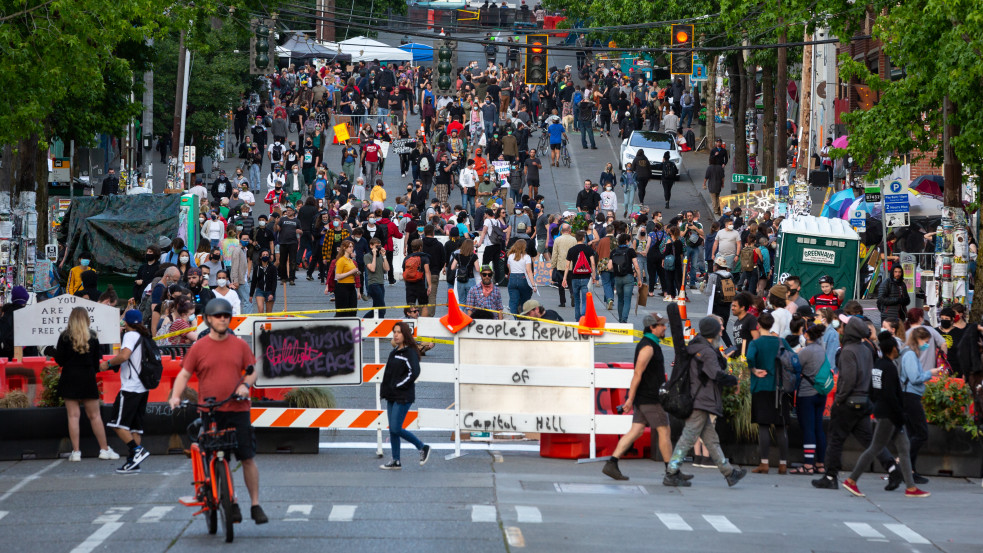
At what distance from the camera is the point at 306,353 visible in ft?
45.3

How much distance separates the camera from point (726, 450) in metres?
13.8

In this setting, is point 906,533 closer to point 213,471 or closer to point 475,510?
point 475,510

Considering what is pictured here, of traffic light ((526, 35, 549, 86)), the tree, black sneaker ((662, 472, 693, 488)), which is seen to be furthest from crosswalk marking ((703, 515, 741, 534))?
traffic light ((526, 35, 549, 86))

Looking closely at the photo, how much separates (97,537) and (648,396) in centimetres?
503

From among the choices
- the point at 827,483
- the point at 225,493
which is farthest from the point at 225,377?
the point at 827,483

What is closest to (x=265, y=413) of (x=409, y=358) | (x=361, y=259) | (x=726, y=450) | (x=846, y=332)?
(x=409, y=358)

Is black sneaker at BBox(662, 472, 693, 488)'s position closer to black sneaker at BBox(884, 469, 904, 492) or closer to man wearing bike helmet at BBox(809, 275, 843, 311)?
black sneaker at BBox(884, 469, 904, 492)

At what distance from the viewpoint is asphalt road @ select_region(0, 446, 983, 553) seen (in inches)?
388

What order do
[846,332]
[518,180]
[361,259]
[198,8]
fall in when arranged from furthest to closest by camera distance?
[518,180] < [198,8] < [361,259] < [846,332]

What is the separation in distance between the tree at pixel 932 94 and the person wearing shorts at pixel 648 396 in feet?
33.4

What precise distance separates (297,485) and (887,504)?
16.4 feet

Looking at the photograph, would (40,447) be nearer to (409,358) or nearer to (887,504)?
(409,358)

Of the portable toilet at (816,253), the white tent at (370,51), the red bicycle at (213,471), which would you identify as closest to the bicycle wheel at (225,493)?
the red bicycle at (213,471)

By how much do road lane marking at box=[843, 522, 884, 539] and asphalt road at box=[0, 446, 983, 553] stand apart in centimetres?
2
